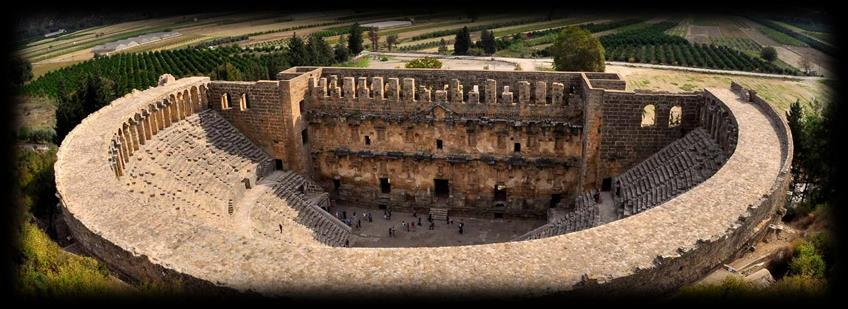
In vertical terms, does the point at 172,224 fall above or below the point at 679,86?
above

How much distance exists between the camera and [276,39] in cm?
7519

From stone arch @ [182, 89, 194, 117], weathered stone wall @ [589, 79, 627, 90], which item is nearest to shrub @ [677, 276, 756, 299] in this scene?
weathered stone wall @ [589, 79, 627, 90]

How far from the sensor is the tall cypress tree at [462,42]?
7100 cm

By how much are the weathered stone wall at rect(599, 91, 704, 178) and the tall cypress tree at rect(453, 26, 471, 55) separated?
48.9 m

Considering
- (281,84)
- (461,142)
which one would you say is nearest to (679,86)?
(461,142)

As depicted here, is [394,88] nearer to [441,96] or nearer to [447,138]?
[441,96]

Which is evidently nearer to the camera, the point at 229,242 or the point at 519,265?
the point at 519,265

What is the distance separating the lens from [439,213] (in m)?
27.2

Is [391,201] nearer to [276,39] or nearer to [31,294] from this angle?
[31,294]

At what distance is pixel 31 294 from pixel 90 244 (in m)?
4.45

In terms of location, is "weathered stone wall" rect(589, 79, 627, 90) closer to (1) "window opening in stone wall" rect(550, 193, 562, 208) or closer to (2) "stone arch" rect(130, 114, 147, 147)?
(1) "window opening in stone wall" rect(550, 193, 562, 208)

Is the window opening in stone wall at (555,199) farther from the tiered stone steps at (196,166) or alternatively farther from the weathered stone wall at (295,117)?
the tiered stone steps at (196,166)

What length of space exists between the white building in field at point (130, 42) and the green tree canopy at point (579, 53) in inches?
2088

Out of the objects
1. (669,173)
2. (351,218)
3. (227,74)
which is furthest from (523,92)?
→ (227,74)
